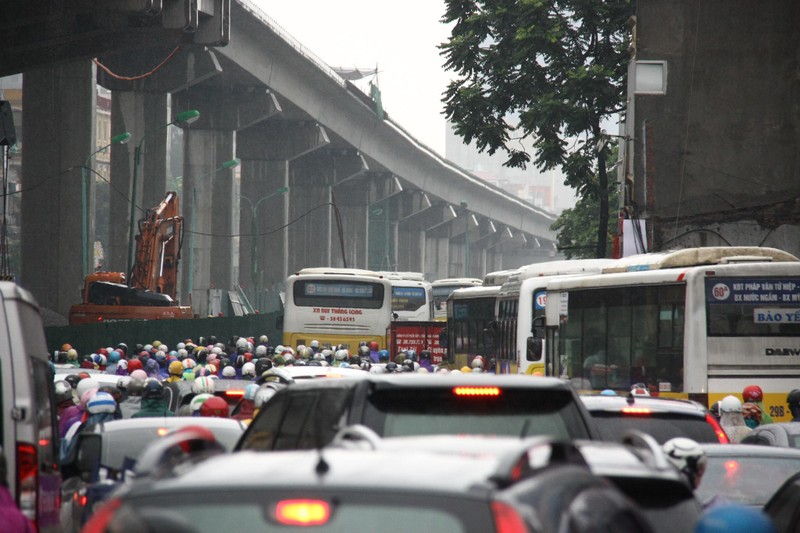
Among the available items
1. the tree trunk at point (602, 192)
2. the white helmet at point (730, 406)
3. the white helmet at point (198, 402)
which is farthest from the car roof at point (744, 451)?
the tree trunk at point (602, 192)

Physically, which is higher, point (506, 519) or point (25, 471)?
point (506, 519)

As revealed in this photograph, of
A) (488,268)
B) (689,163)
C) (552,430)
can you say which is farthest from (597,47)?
(488,268)

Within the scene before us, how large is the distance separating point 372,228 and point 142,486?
120460 mm

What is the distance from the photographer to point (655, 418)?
1048cm

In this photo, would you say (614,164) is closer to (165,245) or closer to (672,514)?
(165,245)

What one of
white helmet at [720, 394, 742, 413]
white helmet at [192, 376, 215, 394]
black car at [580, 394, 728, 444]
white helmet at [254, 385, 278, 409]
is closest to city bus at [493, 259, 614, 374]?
white helmet at [192, 376, 215, 394]

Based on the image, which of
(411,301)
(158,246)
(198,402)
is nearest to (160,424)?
(198,402)

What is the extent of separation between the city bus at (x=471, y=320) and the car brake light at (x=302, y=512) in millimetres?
30149

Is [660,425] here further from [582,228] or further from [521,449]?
[582,228]

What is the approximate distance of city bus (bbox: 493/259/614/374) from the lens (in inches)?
1038

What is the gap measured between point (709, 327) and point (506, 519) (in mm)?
15682

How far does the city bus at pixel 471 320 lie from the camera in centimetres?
3563

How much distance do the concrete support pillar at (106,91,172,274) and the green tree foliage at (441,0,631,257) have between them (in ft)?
66.4

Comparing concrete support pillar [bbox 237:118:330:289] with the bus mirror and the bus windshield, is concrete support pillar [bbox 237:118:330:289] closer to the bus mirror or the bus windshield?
the bus windshield
